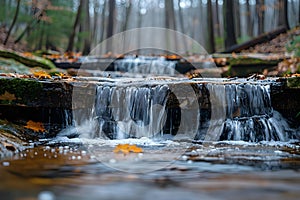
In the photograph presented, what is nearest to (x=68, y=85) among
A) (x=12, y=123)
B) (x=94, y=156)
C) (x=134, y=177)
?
(x=12, y=123)

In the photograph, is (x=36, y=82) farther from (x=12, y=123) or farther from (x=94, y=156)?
(x=94, y=156)

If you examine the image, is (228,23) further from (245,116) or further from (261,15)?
(245,116)

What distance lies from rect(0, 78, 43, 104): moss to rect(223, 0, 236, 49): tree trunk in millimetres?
11482

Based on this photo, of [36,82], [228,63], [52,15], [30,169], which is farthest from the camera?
[52,15]

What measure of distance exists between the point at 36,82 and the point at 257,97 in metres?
4.12

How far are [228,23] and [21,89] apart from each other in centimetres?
1172

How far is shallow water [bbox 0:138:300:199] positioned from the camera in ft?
8.09

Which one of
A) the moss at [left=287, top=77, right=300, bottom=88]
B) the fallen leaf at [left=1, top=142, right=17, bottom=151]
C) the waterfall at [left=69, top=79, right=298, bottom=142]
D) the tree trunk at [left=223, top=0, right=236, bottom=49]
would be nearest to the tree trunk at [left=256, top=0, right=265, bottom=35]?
the tree trunk at [left=223, top=0, right=236, bottom=49]

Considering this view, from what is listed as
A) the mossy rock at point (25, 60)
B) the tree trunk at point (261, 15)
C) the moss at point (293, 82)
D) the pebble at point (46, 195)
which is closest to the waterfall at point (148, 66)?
the mossy rock at point (25, 60)

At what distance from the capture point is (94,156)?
419 cm

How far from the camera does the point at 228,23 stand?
52.0 feet

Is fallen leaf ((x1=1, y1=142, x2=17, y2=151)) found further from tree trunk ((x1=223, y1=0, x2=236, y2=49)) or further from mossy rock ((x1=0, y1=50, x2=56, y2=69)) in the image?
tree trunk ((x1=223, y1=0, x2=236, y2=49))

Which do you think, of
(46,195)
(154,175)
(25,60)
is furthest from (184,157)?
(25,60)

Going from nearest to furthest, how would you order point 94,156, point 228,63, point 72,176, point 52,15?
point 72,176
point 94,156
point 228,63
point 52,15
